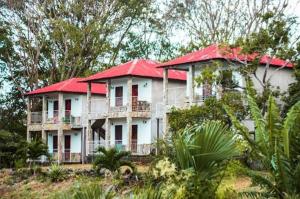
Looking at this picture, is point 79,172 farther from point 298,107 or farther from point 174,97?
point 298,107

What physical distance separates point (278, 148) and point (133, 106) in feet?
99.2

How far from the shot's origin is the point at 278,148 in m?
10.4

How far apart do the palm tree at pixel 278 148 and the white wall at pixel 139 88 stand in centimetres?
2963

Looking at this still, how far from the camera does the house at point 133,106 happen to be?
3975 centimetres

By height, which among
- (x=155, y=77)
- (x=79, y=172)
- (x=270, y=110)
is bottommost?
(x=79, y=172)

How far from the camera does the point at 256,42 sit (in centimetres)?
2591

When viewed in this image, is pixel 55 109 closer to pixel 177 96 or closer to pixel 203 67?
pixel 177 96

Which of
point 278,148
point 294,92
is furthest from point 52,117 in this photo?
point 278,148

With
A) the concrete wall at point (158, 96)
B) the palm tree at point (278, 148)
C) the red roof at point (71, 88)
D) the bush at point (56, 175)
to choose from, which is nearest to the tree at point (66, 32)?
the red roof at point (71, 88)

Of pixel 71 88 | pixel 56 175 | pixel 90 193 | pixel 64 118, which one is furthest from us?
pixel 71 88

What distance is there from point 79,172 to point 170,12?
21834 mm

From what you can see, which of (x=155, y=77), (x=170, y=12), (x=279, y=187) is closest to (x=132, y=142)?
(x=155, y=77)

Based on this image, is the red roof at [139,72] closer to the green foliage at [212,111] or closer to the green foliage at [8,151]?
the green foliage at [8,151]

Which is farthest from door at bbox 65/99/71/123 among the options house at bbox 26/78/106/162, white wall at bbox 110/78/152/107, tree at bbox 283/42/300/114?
tree at bbox 283/42/300/114
